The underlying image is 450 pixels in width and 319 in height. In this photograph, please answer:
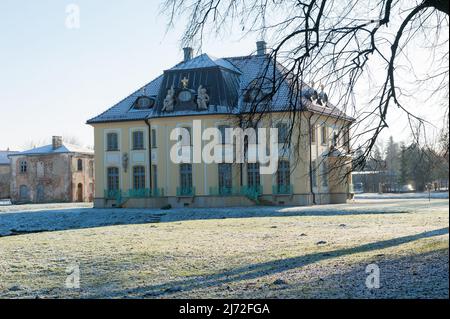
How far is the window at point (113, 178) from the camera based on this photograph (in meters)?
38.8

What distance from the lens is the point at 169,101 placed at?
36531mm

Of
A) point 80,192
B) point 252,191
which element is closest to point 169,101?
point 252,191

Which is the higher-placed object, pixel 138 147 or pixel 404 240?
pixel 138 147

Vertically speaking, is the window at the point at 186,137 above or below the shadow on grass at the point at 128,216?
above

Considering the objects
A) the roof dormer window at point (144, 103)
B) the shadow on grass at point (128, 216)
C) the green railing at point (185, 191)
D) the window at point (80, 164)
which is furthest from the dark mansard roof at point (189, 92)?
the window at point (80, 164)

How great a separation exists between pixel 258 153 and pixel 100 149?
11182 mm

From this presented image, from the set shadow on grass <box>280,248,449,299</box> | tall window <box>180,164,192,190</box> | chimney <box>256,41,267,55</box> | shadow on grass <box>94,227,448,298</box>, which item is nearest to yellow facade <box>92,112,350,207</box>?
tall window <box>180,164,192,190</box>

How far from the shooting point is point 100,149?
1551 inches

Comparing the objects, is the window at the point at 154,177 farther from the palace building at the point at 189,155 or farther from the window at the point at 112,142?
the window at the point at 112,142

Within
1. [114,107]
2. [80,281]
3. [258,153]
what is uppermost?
[114,107]

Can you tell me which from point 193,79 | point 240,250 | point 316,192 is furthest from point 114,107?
point 240,250

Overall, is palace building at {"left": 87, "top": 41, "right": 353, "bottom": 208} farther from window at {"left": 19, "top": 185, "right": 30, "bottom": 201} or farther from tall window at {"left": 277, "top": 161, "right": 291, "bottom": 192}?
window at {"left": 19, "top": 185, "right": 30, "bottom": 201}

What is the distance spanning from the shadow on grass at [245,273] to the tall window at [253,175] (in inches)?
925
